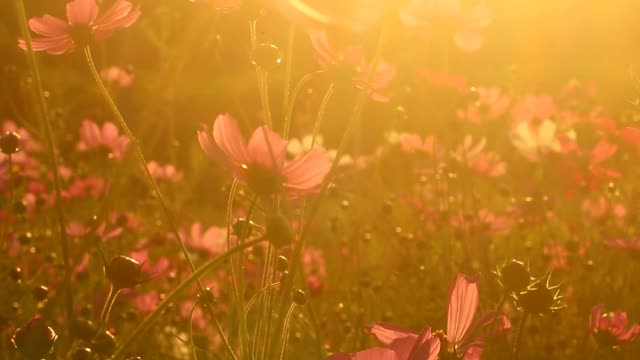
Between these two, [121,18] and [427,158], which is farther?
[427,158]

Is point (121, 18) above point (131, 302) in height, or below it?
above

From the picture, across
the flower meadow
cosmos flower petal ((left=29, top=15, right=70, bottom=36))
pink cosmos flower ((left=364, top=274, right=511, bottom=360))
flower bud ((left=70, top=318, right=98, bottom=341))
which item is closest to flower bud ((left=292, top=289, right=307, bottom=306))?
the flower meadow

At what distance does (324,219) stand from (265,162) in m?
2.46

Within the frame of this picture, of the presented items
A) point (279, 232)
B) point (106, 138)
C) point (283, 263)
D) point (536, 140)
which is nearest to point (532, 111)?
point (536, 140)

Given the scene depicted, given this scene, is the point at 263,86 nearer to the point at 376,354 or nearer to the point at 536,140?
the point at 376,354

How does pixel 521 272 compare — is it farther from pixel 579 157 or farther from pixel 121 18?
pixel 579 157

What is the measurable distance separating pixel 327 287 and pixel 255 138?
156 centimetres

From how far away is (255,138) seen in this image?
24.0 inches

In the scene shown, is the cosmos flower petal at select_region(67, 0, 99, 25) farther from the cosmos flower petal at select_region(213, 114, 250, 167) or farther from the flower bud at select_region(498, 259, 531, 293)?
the flower bud at select_region(498, 259, 531, 293)

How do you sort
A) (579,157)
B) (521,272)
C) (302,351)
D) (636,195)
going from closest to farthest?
(521,272)
(302,351)
(579,157)
(636,195)

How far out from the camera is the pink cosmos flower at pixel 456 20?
3.66 feet

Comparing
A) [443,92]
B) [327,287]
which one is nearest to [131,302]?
[327,287]

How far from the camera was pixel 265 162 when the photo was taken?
604 millimetres

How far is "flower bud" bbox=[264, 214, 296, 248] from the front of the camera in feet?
1.70
